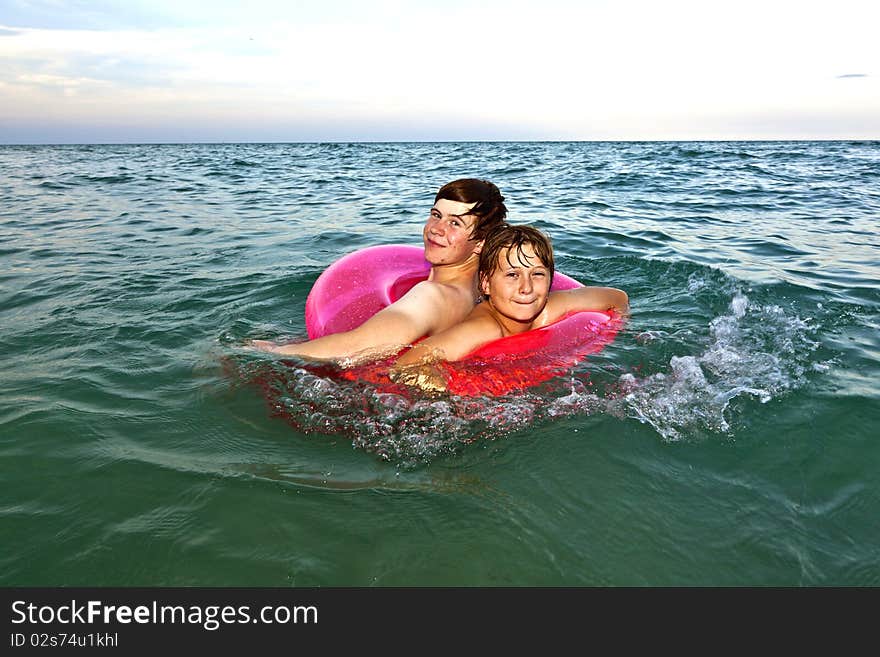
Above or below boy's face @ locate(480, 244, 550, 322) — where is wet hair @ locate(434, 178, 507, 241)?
above

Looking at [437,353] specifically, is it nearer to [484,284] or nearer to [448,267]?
[484,284]

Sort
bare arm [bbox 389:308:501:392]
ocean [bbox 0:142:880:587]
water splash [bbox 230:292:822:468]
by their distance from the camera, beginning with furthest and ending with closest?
bare arm [bbox 389:308:501:392] → water splash [bbox 230:292:822:468] → ocean [bbox 0:142:880:587]

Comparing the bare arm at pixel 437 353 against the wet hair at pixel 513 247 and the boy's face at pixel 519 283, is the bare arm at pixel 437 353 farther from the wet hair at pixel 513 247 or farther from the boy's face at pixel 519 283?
the wet hair at pixel 513 247

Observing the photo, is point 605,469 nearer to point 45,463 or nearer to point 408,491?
point 408,491

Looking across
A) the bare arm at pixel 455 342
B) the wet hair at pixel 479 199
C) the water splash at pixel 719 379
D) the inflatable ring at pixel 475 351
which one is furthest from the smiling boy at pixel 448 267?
the water splash at pixel 719 379

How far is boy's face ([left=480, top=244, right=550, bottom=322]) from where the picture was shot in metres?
3.84

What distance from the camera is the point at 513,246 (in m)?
3.85

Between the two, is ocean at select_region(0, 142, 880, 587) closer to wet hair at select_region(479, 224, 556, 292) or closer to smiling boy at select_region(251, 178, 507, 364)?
smiling boy at select_region(251, 178, 507, 364)

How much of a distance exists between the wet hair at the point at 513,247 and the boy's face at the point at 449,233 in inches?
13.0

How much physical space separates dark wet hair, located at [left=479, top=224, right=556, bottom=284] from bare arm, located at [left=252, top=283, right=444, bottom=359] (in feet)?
1.31

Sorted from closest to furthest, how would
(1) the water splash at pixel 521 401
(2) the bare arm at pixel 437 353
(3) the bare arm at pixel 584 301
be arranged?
(1) the water splash at pixel 521 401 → (2) the bare arm at pixel 437 353 → (3) the bare arm at pixel 584 301

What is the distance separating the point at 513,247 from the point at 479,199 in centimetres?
67

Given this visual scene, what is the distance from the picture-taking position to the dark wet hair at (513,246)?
12.6ft

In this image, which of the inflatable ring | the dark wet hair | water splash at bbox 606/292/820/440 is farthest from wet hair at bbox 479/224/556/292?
water splash at bbox 606/292/820/440
